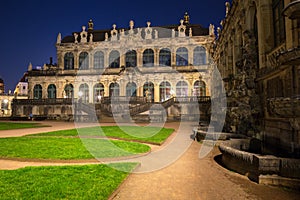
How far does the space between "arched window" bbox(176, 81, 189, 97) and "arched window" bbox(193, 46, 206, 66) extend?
496cm

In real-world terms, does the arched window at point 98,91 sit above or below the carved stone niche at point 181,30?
below

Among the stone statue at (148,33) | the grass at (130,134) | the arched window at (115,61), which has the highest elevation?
the stone statue at (148,33)

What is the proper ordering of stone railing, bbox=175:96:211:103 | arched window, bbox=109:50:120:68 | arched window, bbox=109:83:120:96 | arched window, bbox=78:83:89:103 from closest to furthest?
1. stone railing, bbox=175:96:211:103
2. arched window, bbox=109:83:120:96
3. arched window, bbox=78:83:89:103
4. arched window, bbox=109:50:120:68

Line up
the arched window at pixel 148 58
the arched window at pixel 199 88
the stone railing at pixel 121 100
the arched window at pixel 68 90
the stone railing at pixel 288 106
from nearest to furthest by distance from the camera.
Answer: the stone railing at pixel 288 106 → the stone railing at pixel 121 100 → the arched window at pixel 199 88 → the arched window at pixel 148 58 → the arched window at pixel 68 90

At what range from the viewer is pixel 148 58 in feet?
148

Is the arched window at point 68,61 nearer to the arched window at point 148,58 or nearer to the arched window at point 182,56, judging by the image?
the arched window at point 148,58

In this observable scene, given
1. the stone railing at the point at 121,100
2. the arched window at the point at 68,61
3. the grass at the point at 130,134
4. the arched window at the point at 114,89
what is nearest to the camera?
the grass at the point at 130,134

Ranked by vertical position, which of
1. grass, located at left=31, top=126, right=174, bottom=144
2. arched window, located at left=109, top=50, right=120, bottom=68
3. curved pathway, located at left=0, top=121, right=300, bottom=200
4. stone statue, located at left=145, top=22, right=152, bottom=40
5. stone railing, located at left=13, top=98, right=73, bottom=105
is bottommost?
curved pathway, located at left=0, top=121, right=300, bottom=200

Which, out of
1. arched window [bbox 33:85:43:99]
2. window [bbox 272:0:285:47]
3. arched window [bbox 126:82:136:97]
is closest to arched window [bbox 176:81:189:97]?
arched window [bbox 126:82:136:97]

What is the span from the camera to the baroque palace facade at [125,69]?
41.3 meters

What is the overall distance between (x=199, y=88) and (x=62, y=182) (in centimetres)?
3797

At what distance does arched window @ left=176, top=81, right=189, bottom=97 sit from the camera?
41781 mm

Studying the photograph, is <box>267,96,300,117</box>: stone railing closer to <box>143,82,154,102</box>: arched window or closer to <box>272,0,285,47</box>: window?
<box>272,0,285,47</box>: window

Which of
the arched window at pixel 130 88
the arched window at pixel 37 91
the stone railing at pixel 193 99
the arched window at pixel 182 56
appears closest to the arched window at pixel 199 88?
the arched window at pixel 182 56
